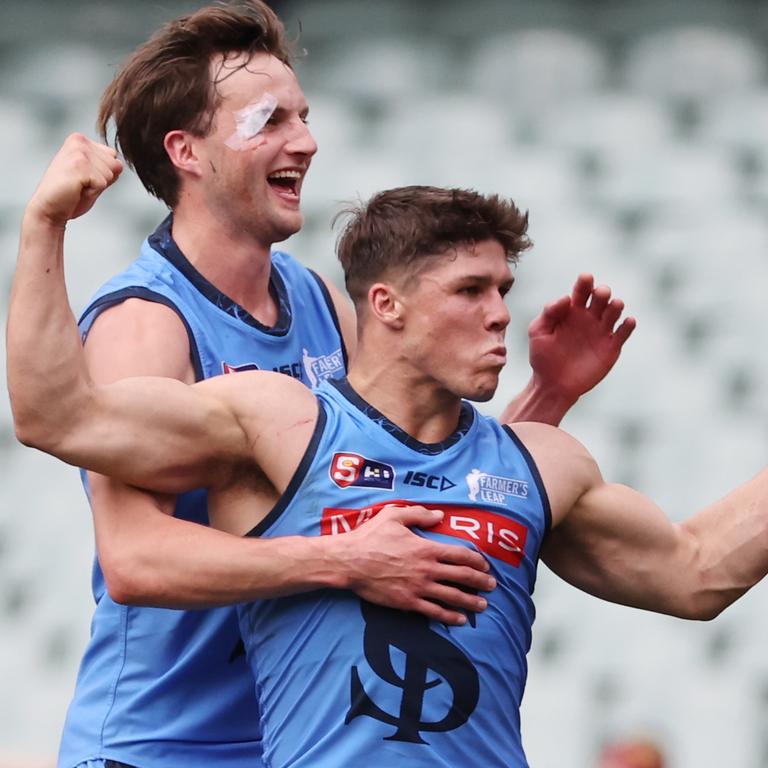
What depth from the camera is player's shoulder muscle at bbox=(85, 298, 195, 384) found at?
2.91 metres

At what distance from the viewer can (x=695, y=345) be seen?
580cm

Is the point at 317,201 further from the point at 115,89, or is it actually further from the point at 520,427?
the point at 520,427

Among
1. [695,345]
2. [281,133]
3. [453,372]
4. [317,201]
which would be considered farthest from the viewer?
[317,201]

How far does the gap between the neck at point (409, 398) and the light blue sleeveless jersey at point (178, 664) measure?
0.35 metres

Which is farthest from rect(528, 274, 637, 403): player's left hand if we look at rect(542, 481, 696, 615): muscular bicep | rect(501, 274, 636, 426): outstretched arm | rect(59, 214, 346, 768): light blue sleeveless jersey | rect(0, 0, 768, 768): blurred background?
rect(0, 0, 768, 768): blurred background

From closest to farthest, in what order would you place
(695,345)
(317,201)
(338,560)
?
→ (338,560) → (695,345) → (317,201)

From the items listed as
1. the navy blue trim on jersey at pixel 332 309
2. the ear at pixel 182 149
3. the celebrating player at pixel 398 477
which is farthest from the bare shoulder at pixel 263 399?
the ear at pixel 182 149

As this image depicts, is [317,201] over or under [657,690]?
over

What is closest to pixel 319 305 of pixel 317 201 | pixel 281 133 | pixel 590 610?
pixel 281 133

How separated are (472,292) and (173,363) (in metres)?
0.55

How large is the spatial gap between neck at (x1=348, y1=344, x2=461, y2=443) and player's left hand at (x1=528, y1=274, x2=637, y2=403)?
53cm

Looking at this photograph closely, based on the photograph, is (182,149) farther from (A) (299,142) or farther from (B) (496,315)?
(B) (496,315)

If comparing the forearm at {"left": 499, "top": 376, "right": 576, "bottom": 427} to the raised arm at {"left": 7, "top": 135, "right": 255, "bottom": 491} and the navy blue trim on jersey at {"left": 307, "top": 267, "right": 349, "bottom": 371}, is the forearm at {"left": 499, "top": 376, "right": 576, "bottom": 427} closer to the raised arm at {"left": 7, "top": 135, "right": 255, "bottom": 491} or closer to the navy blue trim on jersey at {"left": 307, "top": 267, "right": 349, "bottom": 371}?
the navy blue trim on jersey at {"left": 307, "top": 267, "right": 349, "bottom": 371}

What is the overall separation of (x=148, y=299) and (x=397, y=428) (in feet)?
1.85
